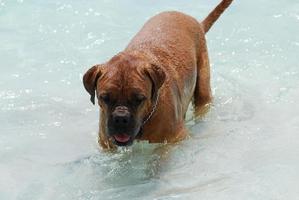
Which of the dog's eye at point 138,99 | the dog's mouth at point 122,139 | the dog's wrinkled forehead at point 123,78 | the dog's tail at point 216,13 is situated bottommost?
the dog's mouth at point 122,139

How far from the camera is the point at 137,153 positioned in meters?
6.33

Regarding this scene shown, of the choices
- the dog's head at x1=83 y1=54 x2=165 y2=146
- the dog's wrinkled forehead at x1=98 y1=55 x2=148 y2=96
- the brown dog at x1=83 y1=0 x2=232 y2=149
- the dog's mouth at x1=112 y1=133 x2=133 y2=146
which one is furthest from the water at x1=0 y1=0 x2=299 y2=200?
the dog's wrinkled forehead at x1=98 y1=55 x2=148 y2=96

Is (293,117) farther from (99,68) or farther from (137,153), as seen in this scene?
(99,68)

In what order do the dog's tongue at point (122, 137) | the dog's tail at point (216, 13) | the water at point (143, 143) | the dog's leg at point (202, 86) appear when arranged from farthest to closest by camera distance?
the dog's tail at point (216, 13), the dog's leg at point (202, 86), the water at point (143, 143), the dog's tongue at point (122, 137)

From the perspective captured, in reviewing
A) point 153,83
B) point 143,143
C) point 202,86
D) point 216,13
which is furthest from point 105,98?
point 216,13

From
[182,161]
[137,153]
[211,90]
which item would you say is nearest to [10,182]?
[137,153]

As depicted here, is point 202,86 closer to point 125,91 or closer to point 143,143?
point 143,143

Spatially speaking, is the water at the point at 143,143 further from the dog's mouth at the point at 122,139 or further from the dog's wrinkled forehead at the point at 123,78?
the dog's wrinkled forehead at the point at 123,78

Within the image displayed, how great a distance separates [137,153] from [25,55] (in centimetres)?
357

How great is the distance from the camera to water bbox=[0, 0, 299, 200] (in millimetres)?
5941

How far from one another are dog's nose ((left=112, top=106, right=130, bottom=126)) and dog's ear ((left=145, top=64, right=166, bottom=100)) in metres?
0.38

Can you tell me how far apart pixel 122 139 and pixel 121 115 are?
0.94 ft

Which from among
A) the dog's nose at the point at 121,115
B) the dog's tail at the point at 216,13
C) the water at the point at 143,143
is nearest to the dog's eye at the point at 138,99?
the dog's nose at the point at 121,115

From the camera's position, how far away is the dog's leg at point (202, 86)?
7.38 m
